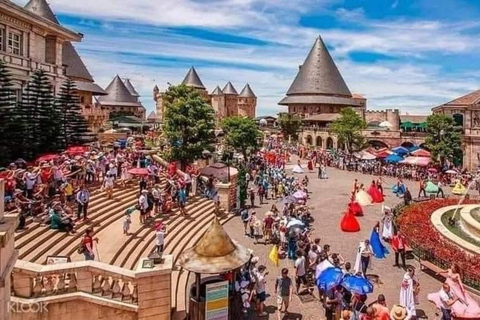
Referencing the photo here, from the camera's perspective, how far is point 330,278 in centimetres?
1077

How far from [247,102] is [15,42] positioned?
266ft

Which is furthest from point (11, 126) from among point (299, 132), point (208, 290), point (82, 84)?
point (299, 132)

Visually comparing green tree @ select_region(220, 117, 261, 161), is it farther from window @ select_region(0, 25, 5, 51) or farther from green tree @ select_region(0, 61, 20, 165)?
window @ select_region(0, 25, 5, 51)

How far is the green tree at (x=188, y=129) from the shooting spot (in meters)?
28.3

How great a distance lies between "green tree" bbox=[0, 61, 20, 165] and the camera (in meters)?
20.9

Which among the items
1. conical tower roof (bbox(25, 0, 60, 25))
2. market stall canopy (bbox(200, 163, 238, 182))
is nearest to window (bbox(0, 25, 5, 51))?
market stall canopy (bbox(200, 163, 238, 182))

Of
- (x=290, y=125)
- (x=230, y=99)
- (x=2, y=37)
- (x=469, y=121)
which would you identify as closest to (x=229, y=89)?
(x=230, y=99)

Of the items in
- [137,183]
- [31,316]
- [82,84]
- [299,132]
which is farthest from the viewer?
[299,132]

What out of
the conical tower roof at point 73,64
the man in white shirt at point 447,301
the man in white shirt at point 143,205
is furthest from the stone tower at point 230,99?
the man in white shirt at point 447,301

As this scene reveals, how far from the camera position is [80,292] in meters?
8.95

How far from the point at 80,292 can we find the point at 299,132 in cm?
6773

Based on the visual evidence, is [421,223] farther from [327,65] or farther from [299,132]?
[327,65]

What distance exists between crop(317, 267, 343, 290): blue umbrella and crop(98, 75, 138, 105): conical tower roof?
65.6m

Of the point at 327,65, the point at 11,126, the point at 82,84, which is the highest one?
the point at 327,65
